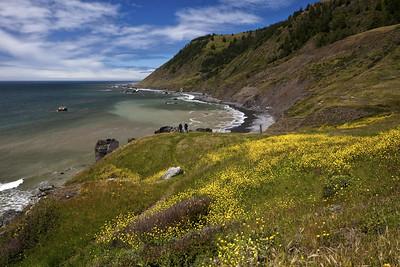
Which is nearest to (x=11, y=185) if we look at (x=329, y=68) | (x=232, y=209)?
(x=232, y=209)

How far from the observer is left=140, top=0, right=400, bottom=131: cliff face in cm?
6588

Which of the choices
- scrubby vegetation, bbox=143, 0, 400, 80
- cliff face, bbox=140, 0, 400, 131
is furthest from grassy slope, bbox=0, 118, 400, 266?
scrubby vegetation, bbox=143, 0, 400, 80

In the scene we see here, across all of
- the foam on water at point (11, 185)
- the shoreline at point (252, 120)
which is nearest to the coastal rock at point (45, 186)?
the foam on water at point (11, 185)

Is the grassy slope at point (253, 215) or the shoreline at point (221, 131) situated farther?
the shoreline at point (221, 131)

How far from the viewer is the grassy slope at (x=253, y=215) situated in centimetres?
848

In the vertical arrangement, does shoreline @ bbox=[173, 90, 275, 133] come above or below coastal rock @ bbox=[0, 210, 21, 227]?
above

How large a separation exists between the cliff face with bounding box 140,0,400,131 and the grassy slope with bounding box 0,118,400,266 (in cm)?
3787

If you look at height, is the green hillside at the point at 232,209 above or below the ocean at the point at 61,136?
above

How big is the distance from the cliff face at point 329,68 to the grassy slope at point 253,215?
37.9 meters

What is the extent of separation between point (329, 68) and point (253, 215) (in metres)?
103

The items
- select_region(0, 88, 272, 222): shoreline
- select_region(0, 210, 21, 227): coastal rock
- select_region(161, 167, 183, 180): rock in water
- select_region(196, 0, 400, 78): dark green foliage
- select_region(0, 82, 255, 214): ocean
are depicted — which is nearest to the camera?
select_region(161, 167, 183, 180): rock in water

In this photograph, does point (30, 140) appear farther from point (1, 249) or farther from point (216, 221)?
point (216, 221)

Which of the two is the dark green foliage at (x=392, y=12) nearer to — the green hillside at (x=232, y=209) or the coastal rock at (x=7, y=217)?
the green hillside at (x=232, y=209)

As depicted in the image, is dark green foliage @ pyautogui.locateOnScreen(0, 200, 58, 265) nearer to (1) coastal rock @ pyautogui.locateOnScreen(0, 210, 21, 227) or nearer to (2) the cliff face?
(1) coastal rock @ pyautogui.locateOnScreen(0, 210, 21, 227)
